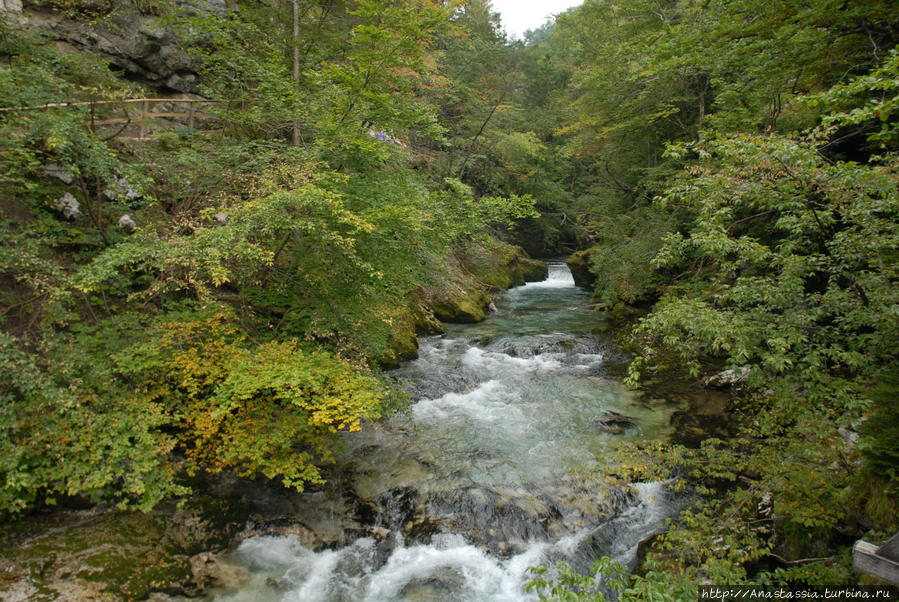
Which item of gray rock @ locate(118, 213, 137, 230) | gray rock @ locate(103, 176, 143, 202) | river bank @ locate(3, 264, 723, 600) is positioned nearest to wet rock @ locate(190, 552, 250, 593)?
river bank @ locate(3, 264, 723, 600)

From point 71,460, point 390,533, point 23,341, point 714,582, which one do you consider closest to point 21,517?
point 71,460

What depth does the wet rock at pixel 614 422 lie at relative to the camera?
8570 mm

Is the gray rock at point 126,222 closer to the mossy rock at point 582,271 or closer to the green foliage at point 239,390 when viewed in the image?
the green foliage at point 239,390

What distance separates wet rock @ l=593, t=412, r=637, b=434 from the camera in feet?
28.1

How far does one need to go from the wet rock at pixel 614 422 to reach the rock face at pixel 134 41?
12.0 meters

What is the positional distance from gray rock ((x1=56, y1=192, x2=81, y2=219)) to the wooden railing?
45.5 inches

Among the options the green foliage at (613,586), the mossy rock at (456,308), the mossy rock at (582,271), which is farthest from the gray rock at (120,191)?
the mossy rock at (582,271)

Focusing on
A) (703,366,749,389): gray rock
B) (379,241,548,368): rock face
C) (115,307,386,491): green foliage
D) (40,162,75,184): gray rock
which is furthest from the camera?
(379,241,548,368): rock face

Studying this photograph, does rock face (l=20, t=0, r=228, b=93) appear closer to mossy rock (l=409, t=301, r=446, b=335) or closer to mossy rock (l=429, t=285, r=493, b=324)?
mossy rock (l=409, t=301, r=446, b=335)

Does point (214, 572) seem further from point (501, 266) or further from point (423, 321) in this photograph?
point (501, 266)

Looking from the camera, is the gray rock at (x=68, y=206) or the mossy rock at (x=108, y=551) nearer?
the mossy rock at (x=108, y=551)

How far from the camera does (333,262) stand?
6621mm

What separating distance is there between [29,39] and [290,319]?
5853mm

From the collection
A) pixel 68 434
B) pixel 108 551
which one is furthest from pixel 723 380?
pixel 68 434
